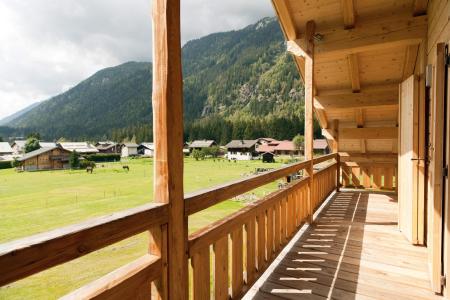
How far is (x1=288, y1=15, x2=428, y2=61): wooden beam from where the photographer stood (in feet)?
13.8

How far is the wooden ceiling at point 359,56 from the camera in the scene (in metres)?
4.45

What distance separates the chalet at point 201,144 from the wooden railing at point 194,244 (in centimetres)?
7576

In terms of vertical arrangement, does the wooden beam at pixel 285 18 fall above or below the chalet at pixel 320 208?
above

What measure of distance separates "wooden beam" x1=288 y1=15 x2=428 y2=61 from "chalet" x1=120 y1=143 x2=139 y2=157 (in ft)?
286

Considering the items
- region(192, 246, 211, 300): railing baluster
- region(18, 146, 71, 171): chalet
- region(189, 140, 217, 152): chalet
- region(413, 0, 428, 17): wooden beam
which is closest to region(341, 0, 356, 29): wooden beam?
region(413, 0, 428, 17): wooden beam

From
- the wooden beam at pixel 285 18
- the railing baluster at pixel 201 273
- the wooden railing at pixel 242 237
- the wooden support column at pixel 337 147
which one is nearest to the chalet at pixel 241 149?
the wooden support column at pixel 337 147

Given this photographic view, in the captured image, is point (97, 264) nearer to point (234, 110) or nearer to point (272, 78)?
point (234, 110)

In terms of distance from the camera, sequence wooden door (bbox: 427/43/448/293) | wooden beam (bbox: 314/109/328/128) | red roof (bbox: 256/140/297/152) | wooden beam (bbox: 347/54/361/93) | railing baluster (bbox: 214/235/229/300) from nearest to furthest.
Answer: railing baluster (bbox: 214/235/229/300)
wooden door (bbox: 427/43/448/293)
wooden beam (bbox: 347/54/361/93)
wooden beam (bbox: 314/109/328/128)
red roof (bbox: 256/140/297/152)

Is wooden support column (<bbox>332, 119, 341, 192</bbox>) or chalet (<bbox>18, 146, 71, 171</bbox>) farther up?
wooden support column (<bbox>332, 119, 341, 192</bbox>)

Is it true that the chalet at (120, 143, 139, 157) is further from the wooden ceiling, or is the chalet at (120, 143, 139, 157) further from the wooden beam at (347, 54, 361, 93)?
the wooden beam at (347, 54, 361, 93)

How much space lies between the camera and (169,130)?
1521 millimetres

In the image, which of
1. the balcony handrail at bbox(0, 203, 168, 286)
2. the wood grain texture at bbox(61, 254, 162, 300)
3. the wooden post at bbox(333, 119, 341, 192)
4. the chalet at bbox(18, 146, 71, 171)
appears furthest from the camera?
the chalet at bbox(18, 146, 71, 171)

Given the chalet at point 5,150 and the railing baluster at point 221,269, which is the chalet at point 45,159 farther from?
the railing baluster at point 221,269

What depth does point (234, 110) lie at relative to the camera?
156000 mm
